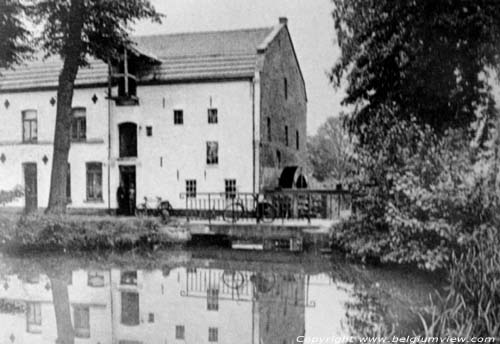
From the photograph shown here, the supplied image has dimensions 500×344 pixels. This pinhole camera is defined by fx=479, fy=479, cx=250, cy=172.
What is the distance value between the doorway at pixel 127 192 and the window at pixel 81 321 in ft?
22.6

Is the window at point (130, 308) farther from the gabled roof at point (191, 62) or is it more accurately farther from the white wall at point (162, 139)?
the gabled roof at point (191, 62)

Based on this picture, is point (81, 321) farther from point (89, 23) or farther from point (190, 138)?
point (190, 138)

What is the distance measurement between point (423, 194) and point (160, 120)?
7.82 m

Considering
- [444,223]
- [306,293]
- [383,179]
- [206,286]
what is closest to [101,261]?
[206,286]

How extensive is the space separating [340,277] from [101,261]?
3.68m

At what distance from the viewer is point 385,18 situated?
6285 millimetres

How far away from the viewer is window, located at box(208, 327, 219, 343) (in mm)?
4171

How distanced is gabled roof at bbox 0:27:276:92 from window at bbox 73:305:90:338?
290 inches

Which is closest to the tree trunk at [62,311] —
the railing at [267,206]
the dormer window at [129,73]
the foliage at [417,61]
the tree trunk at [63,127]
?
the tree trunk at [63,127]

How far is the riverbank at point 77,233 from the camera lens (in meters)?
7.78

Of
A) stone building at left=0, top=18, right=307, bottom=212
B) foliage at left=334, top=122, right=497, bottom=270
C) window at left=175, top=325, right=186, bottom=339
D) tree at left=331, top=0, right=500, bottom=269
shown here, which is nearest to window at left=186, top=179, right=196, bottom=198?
stone building at left=0, top=18, right=307, bottom=212

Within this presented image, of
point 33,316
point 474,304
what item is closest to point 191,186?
point 33,316

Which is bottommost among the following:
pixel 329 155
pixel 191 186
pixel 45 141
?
pixel 191 186

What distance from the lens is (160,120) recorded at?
11.9 m
